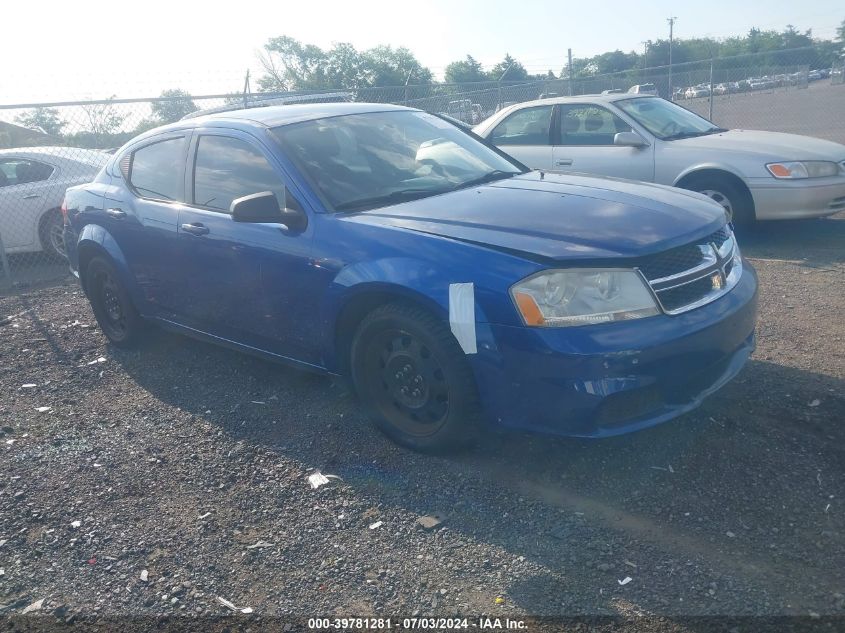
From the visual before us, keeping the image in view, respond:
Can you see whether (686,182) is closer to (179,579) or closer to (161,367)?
(161,367)

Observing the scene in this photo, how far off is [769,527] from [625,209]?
5.39ft

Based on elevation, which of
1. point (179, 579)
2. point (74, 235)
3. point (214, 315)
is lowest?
point (179, 579)

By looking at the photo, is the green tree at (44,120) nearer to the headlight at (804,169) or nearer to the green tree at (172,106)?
the green tree at (172,106)

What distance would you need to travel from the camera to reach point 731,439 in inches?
150

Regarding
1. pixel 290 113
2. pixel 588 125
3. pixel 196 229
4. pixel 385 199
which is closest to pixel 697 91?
pixel 588 125

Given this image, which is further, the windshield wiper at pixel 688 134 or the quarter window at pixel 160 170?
the windshield wiper at pixel 688 134

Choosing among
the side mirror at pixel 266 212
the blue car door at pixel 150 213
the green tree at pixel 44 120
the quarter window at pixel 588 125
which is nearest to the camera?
the side mirror at pixel 266 212

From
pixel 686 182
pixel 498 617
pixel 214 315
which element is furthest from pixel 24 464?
pixel 686 182

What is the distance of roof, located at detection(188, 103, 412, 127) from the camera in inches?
191

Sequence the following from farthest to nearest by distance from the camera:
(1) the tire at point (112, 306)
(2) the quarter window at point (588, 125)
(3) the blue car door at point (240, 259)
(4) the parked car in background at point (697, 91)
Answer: (4) the parked car in background at point (697, 91)
(2) the quarter window at point (588, 125)
(1) the tire at point (112, 306)
(3) the blue car door at point (240, 259)

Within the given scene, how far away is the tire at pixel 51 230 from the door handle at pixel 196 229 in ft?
19.2

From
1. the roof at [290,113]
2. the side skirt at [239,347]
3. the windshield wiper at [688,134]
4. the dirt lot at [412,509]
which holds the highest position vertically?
→ the roof at [290,113]

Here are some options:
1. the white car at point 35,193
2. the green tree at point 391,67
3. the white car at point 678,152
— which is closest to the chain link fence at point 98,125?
the white car at point 35,193

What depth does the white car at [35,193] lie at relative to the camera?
31.8ft
